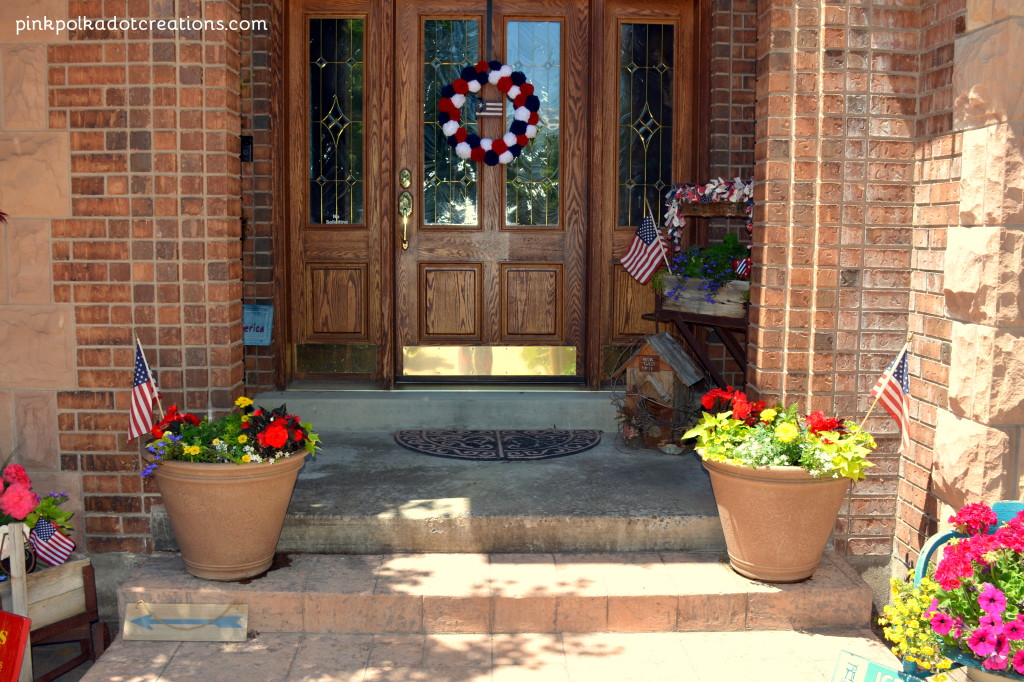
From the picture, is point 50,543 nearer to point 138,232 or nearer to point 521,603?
point 138,232

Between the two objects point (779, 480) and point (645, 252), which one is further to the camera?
point (645, 252)

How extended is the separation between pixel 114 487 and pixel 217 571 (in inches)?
32.3

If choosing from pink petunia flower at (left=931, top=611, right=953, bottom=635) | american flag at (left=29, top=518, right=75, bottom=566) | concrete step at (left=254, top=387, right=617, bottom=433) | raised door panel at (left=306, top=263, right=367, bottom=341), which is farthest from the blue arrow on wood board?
raised door panel at (left=306, top=263, right=367, bottom=341)

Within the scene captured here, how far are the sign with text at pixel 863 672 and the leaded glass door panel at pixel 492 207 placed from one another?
3465 millimetres

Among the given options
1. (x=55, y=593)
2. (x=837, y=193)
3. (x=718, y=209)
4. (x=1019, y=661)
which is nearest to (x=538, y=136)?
(x=718, y=209)

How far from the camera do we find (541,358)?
6.56 m

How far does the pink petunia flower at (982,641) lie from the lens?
278 centimetres

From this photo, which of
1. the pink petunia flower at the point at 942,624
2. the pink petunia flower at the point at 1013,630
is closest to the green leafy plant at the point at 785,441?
the pink petunia flower at the point at 942,624

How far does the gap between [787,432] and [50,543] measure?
10.0ft

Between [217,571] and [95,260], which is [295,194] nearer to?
[95,260]

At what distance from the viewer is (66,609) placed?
4.05 m

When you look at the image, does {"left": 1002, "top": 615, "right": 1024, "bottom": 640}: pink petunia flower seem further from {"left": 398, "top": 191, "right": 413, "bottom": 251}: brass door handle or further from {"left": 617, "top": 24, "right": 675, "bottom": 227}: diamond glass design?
{"left": 398, "top": 191, "right": 413, "bottom": 251}: brass door handle

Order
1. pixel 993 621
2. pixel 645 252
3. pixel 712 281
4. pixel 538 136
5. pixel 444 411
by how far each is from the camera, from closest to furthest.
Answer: pixel 993 621, pixel 712 281, pixel 645 252, pixel 444 411, pixel 538 136

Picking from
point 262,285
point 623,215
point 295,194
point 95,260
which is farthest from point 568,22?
point 95,260
